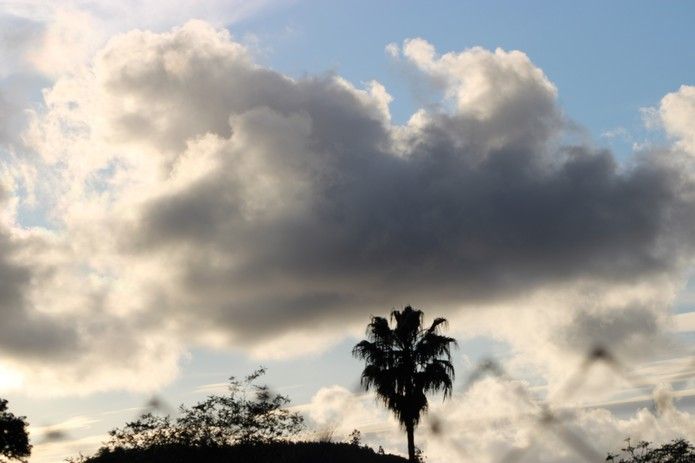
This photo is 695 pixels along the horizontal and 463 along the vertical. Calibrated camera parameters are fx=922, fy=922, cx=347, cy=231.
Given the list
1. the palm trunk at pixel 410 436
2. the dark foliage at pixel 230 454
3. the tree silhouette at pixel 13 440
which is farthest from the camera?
the tree silhouette at pixel 13 440

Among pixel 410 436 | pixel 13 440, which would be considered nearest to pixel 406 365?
pixel 410 436

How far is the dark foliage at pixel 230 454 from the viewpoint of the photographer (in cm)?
5525

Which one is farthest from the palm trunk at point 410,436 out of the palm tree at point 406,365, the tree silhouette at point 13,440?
the tree silhouette at point 13,440

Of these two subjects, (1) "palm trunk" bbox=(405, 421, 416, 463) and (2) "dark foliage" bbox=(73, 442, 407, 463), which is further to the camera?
(1) "palm trunk" bbox=(405, 421, 416, 463)

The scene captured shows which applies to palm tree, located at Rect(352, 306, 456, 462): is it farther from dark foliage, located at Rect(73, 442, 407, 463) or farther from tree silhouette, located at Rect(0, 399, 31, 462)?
tree silhouette, located at Rect(0, 399, 31, 462)

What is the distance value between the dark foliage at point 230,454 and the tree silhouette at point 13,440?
773 inches

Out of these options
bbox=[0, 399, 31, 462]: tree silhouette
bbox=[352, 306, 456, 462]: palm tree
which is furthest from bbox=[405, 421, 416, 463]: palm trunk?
bbox=[0, 399, 31, 462]: tree silhouette

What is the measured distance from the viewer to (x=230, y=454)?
183ft

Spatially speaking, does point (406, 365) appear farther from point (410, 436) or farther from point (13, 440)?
point (13, 440)

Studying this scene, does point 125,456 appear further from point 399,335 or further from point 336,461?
point 399,335

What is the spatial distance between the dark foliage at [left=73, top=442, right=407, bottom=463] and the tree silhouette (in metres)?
19.6

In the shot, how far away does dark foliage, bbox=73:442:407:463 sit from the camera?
2175 inches

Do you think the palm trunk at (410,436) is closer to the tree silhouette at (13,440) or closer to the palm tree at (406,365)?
the palm tree at (406,365)

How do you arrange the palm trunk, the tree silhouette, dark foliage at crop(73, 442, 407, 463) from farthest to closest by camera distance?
the tree silhouette < the palm trunk < dark foliage at crop(73, 442, 407, 463)
